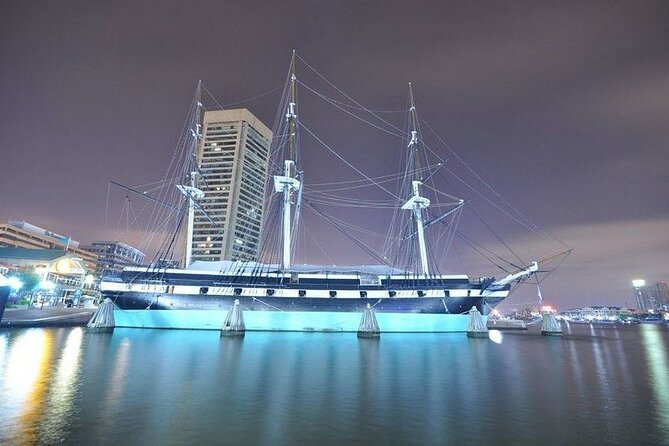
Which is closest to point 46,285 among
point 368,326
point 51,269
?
point 51,269

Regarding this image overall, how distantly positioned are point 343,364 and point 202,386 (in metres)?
8.32

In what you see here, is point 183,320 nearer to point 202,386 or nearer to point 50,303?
point 202,386

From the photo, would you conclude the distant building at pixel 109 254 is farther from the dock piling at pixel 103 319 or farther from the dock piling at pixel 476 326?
the dock piling at pixel 476 326

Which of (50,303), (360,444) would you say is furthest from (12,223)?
(360,444)

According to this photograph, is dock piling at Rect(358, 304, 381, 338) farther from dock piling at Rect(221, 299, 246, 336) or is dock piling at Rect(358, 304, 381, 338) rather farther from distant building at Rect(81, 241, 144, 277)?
distant building at Rect(81, 241, 144, 277)

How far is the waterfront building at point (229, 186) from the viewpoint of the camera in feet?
443

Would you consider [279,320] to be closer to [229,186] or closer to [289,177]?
[289,177]

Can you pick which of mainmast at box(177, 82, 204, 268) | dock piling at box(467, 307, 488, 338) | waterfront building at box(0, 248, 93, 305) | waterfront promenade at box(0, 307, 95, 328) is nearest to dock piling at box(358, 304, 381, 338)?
dock piling at box(467, 307, 488, 338)

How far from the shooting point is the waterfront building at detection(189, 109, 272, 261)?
13512 cm

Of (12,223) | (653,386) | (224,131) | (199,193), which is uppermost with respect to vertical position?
(224,131)

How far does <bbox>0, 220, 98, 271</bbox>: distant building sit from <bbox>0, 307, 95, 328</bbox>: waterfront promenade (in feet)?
259

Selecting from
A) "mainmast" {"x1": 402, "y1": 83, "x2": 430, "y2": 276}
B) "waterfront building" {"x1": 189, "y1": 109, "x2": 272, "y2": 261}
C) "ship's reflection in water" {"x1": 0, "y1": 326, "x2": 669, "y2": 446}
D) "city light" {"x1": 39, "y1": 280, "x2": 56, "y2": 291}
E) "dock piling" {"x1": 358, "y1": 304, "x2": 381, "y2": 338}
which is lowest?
"ship's reflection in water" {"x1": 0, "y1": 326, "x2": 669, "y2": 446}

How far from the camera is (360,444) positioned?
8039 mm

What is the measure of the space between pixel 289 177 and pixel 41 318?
39009mm
